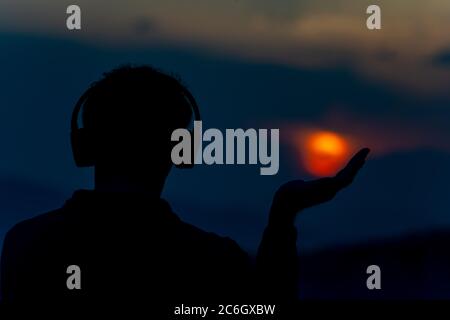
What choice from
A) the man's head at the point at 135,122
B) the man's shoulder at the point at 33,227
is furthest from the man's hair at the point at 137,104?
the man's shoulder at the point at 33,227

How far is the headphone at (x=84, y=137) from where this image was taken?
1.63 meters

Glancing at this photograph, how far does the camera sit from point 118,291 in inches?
63.5

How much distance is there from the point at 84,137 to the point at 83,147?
0.03 m

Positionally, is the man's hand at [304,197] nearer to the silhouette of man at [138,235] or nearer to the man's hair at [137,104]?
the silhouette of man at [138,235]

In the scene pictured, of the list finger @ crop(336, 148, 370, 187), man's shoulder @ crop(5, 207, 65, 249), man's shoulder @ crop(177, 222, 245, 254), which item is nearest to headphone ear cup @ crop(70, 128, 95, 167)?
man's shoulder @ crop(5, 207, 65, 249)

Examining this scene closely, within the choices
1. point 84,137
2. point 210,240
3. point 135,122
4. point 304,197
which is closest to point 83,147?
point 84,137

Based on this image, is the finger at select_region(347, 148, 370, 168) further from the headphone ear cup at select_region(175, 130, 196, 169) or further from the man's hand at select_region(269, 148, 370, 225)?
the headphone ear cup at select_region(175, 130, 196, 169)

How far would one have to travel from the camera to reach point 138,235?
5.30ft

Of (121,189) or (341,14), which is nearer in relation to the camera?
(121,189)

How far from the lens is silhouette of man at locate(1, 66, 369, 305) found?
1521 mm
